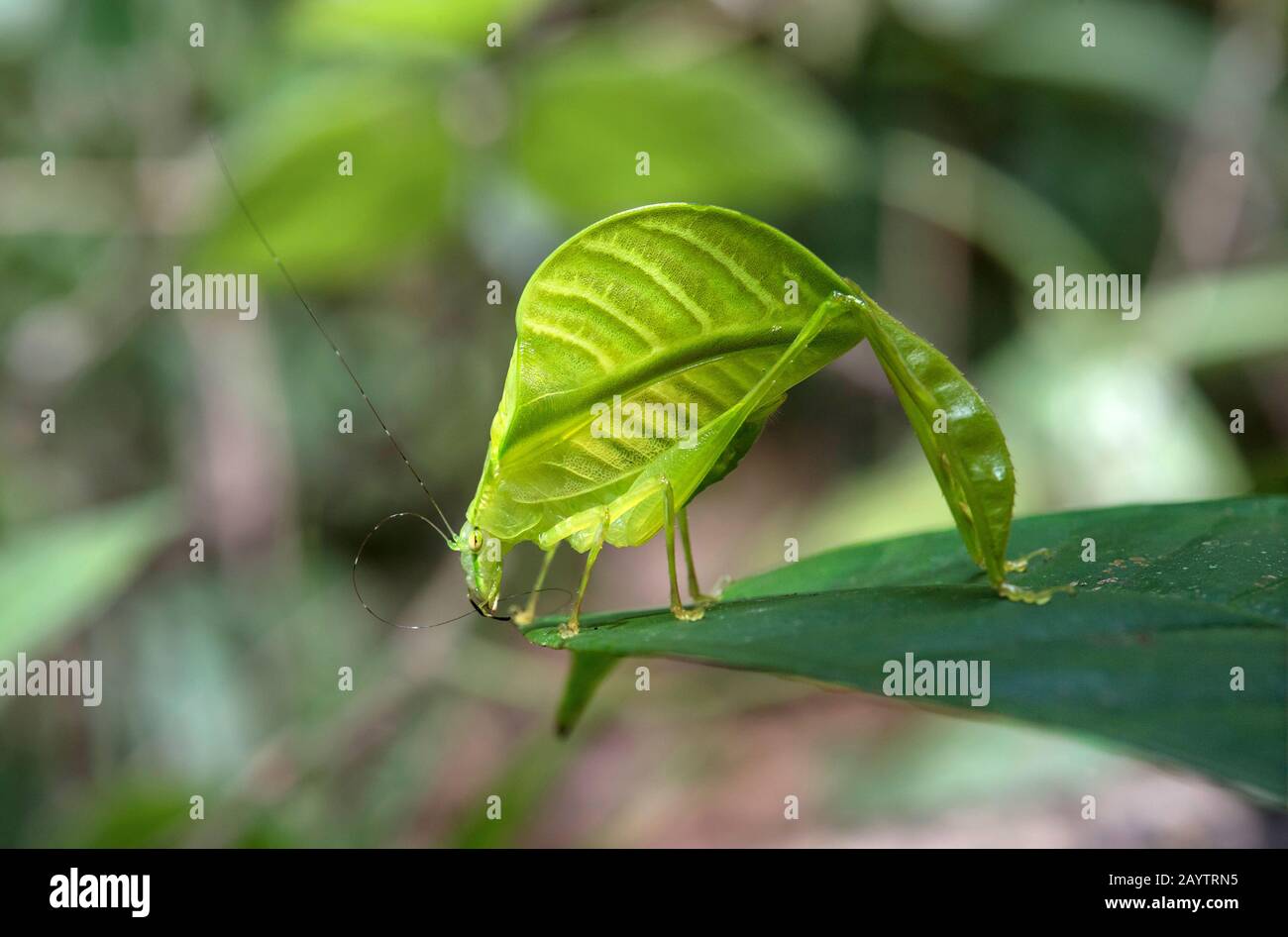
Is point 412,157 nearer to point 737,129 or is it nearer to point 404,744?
point 737,129

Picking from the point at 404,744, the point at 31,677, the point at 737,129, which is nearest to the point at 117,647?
the point at 31,677

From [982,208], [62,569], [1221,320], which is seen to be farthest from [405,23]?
[1221,320]

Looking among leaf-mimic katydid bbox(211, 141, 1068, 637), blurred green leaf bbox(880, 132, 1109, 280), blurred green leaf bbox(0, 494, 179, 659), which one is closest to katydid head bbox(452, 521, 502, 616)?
leaf-mimic katydid bbox(211, 141, 1068, 637)

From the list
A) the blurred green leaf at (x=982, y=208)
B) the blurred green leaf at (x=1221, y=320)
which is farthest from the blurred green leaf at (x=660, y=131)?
the blurred green leaf at (x=1221, y=320)

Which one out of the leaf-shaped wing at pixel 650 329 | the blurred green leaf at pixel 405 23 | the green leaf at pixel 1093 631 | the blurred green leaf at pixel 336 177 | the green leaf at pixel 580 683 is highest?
the blurred green leaf at pixel 405 23

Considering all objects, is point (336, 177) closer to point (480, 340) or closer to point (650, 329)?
point (480, 340)

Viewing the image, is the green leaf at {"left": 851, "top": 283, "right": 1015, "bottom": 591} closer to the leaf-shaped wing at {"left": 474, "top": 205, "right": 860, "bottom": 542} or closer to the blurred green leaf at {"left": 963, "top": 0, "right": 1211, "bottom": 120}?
the leaf-shaped wing at {"left": 474, "top": 205, "right": 860, "bottom": 542}

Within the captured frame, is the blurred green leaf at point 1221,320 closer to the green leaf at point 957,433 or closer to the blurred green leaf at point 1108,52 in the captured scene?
the blurred green leaf at point 1108,52
